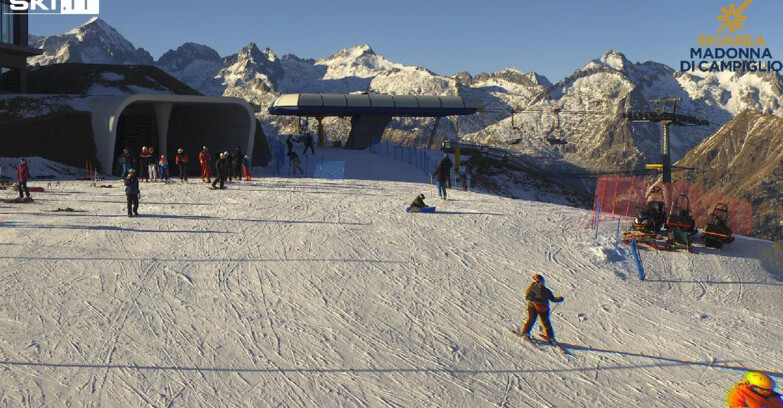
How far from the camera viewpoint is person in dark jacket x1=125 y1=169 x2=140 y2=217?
744 inches

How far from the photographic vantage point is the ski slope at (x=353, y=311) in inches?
381

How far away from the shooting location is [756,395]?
23.7ft

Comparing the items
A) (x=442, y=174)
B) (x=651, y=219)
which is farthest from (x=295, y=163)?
(x=651, y=219)

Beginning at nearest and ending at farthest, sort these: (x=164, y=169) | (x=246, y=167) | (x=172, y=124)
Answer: (x=164, y=169) → (x=246, y=167) → (x=172, y=124)

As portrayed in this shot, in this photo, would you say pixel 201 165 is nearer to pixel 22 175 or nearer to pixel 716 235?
pixel 22 175

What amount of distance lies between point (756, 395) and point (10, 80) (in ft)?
163

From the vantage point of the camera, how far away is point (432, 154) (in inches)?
1884

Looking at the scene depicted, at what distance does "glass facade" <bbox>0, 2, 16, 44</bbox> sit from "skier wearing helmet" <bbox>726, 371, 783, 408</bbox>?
161 feet

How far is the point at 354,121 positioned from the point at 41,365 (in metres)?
43.3

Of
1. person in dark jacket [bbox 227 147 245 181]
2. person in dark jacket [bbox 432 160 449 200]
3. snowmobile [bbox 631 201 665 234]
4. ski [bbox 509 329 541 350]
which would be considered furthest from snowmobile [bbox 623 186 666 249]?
person in dark jacket [bbox 227 147 245 181]

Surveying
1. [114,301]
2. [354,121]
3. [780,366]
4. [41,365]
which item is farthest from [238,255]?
[354,121]

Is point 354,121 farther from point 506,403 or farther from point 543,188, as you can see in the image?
point 506,403

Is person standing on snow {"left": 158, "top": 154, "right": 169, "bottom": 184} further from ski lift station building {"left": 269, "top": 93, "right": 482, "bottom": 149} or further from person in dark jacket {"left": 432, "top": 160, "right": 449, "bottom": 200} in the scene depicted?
ski lift station building {"left": 269, "top": 93, "right": 482, "bottom": 149}

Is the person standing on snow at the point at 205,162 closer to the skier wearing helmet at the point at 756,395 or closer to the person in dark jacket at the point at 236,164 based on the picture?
the person in dark jacket at the point at 236,164
